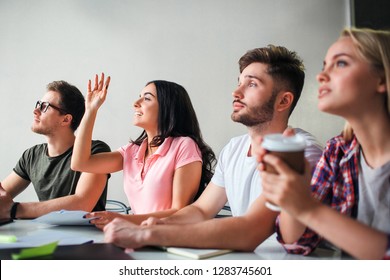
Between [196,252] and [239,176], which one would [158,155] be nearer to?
[239,176]

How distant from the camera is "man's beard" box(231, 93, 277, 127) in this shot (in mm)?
1366

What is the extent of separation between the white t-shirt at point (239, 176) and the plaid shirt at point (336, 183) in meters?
0.29

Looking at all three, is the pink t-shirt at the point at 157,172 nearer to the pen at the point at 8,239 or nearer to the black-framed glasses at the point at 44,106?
the black-framed glasses at the point at 44,106

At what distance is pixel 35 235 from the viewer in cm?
108

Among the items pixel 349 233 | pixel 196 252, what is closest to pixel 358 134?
pixel 349 233

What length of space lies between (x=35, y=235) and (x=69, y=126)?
1039 millimetres

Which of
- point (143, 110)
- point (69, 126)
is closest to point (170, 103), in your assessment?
point (143, 110)

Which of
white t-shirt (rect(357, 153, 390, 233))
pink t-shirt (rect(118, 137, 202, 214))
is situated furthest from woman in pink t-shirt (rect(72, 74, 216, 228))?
white t-shirt (rect(357, 153, 390, 233))

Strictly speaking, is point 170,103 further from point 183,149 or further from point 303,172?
point 303,172

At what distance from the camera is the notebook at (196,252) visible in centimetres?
85

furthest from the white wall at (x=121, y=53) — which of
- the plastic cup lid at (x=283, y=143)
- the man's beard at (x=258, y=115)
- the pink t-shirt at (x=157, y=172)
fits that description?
the plastic cup lid at (x=283, y=143)

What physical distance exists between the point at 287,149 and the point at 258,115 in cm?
68

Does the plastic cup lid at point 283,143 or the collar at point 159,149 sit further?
the collar at point 159,149

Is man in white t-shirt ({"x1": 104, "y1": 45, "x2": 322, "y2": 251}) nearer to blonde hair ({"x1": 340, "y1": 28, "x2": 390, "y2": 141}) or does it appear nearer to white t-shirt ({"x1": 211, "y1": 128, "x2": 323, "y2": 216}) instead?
white t-shirt ({"x1": 211, "y1": 128, "x2": 323, "y2": 216})
